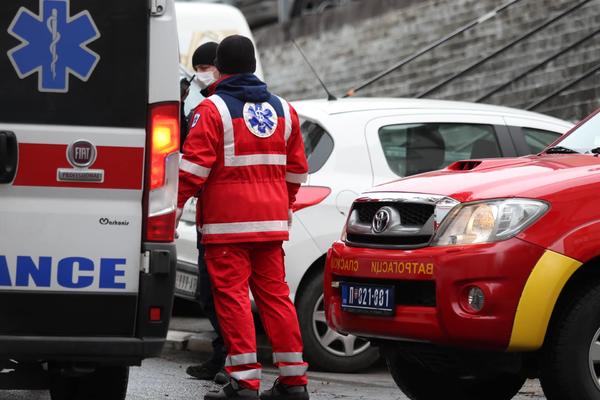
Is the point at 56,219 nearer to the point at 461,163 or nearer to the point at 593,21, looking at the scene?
the point at 461,163

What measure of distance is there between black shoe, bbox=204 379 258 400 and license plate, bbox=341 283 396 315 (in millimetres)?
592

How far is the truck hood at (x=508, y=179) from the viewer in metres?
6.41

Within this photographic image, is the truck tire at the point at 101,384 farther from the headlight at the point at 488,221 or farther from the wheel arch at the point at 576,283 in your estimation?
the wheel arch at the point at 576,283

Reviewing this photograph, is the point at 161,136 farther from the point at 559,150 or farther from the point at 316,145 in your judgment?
the point at 316,145

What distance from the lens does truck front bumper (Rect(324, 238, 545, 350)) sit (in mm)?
6219

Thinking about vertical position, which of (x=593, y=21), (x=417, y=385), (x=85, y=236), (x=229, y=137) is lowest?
(x=417, y=385)

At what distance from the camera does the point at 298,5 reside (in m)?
23.0

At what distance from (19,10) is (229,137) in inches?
62.9

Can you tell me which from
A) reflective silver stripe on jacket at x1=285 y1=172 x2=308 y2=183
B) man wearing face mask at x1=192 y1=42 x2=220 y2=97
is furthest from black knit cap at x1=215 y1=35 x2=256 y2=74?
man wearing face mask at x1=192 y1=42 x2=220 y2=97

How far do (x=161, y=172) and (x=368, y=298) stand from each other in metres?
1.30

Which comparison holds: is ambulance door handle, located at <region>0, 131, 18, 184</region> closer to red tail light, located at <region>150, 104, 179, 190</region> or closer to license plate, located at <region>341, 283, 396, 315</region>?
red tail light, located at <region>150, 104, 179, 190</region>

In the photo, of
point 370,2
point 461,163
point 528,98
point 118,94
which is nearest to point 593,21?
point 528,98

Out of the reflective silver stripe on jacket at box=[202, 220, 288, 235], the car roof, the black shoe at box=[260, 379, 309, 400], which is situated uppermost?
the car roof

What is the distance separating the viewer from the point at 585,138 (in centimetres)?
743
